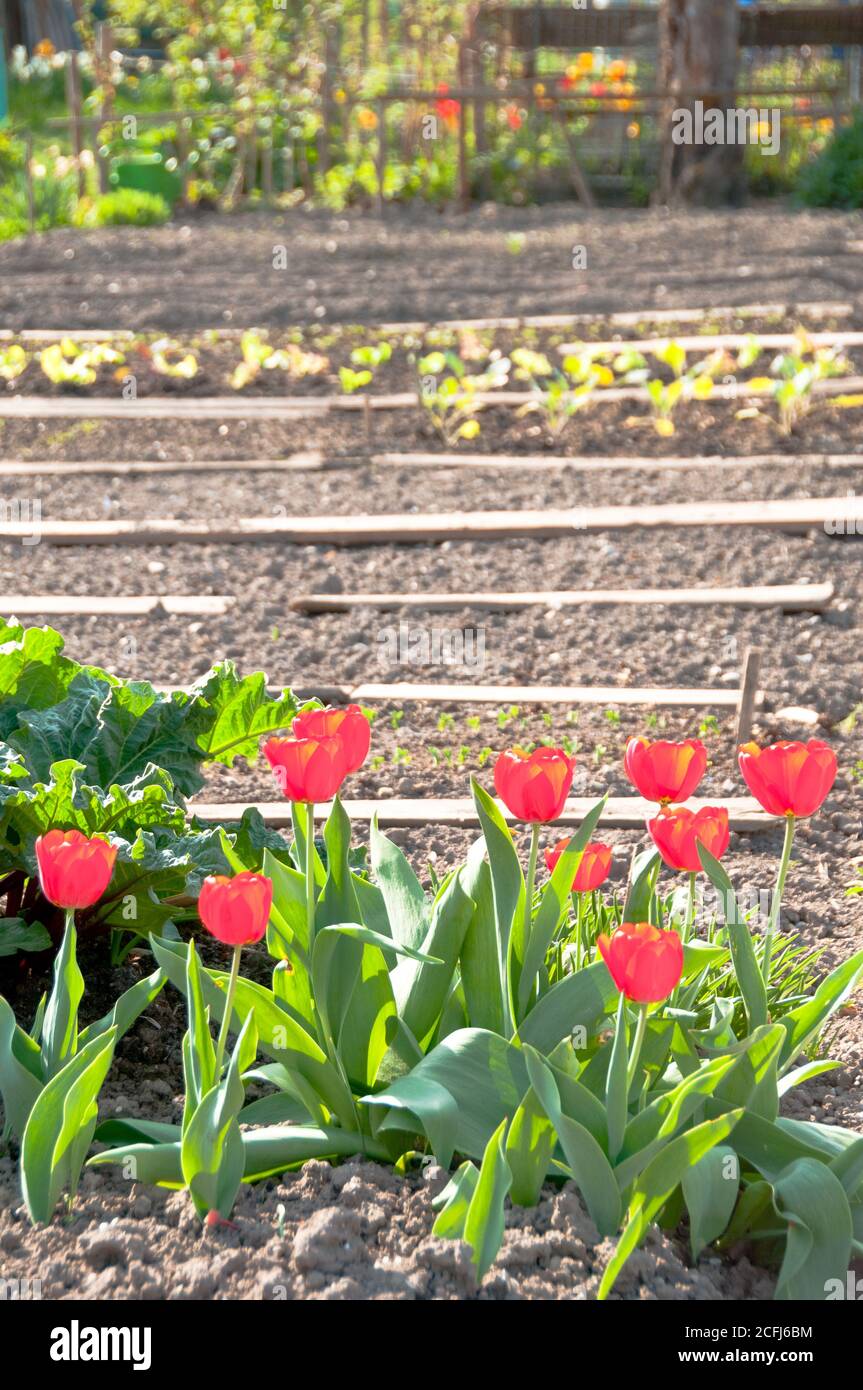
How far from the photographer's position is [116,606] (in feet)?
15.1

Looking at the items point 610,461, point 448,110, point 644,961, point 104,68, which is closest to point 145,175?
point 104,68

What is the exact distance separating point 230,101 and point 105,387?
8361mm

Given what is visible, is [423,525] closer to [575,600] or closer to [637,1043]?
[575,600]

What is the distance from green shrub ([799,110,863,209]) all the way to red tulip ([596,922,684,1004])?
13250mm

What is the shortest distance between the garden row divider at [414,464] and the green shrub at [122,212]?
7336 mm

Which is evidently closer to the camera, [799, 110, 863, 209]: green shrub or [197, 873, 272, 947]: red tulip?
[197, 873, 272, 947]: red tulip

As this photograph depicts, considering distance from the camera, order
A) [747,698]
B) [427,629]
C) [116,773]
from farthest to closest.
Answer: [427,629] → [747,698] → [116,773]

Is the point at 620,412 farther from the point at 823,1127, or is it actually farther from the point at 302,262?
the point at 823,1127

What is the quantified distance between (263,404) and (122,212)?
22.1 feet

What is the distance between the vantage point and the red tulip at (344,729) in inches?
73.4

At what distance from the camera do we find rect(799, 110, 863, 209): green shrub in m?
13.5

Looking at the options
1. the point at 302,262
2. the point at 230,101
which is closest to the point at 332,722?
the point at 302,262

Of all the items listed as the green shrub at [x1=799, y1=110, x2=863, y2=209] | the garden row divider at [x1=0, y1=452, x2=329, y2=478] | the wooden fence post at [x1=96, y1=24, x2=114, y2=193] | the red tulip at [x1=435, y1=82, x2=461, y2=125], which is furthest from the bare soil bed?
the garden row divider at [x1=0, y1=452, x2=329, y2=478]

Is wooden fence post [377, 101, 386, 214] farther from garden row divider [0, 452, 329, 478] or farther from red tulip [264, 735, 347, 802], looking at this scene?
red tulip [264, 735, 347, 802]
